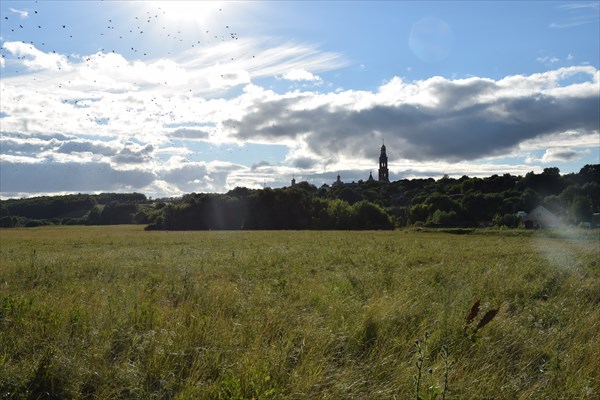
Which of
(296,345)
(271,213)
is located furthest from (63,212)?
(296,345)

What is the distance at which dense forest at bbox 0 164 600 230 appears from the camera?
3826 inches

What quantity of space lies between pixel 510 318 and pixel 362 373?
333cm

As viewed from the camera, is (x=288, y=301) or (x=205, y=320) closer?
(x=205, y=320)

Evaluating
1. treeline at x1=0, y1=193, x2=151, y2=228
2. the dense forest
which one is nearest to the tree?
the dense forest

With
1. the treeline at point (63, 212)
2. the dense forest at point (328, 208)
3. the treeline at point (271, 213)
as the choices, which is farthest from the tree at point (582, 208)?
the treeline at point (63, 212)

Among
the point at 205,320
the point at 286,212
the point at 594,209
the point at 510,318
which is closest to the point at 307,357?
the point at 205,320

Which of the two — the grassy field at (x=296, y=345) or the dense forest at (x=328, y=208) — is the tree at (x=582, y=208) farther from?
the grassy field at (x=296, y=345)

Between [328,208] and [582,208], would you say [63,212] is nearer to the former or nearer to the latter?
[328,208]

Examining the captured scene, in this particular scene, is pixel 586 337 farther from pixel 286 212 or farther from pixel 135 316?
pixel 286 212

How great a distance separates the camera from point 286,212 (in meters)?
96.0

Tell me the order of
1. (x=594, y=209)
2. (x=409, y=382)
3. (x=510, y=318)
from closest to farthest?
(x=409, y=382) → (x=510, y=318) → (x=594, y=209)

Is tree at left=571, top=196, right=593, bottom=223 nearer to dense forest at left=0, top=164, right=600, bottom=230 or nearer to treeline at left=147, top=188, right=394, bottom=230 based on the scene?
dense forest at left=0, top=164, right=600, bottom=230

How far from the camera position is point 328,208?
330 ft

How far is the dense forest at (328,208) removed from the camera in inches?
3826
